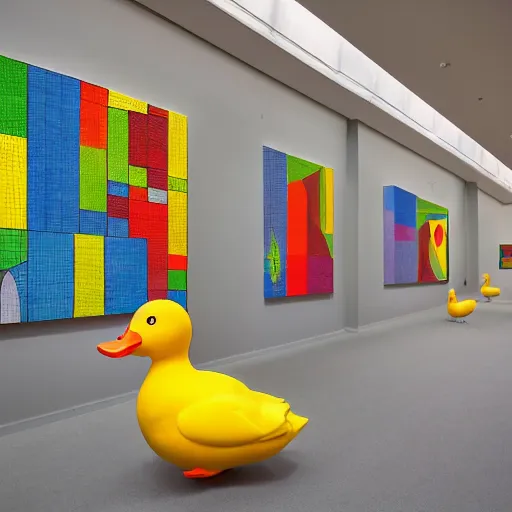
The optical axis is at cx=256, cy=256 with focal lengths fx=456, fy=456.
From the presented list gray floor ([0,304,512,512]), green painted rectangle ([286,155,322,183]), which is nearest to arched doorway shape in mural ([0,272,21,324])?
gray floor ([0,304,512,512])

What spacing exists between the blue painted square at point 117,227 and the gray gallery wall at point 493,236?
451 inches

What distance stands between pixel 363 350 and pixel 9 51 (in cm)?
427

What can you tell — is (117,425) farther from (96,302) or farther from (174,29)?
(174,29)

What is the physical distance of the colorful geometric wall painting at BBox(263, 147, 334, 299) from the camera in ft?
16.4

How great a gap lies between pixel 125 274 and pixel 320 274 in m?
3.10

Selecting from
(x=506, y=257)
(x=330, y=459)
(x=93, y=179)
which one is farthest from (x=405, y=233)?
(x=506, y=257)

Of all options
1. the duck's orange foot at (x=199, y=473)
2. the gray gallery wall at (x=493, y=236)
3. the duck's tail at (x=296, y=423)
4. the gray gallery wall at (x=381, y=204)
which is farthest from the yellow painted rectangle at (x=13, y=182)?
the gray gallery wall at (x=493, y=236)

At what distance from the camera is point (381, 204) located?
7.36 m

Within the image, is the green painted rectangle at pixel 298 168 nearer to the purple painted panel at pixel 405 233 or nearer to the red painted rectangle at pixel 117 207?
the red painted rectangle at pixel 117 207

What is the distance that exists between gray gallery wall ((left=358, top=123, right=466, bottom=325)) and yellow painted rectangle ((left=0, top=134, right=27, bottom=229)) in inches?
189

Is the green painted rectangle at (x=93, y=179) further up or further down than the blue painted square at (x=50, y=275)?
further up

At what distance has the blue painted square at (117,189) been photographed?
3.24 meters

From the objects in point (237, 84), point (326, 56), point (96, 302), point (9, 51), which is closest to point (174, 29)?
point (237, 84)

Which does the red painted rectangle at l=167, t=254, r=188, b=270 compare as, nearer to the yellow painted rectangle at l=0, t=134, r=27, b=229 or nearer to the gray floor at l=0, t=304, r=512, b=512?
the gray floor at l=0, t=304, r=512, b=512
